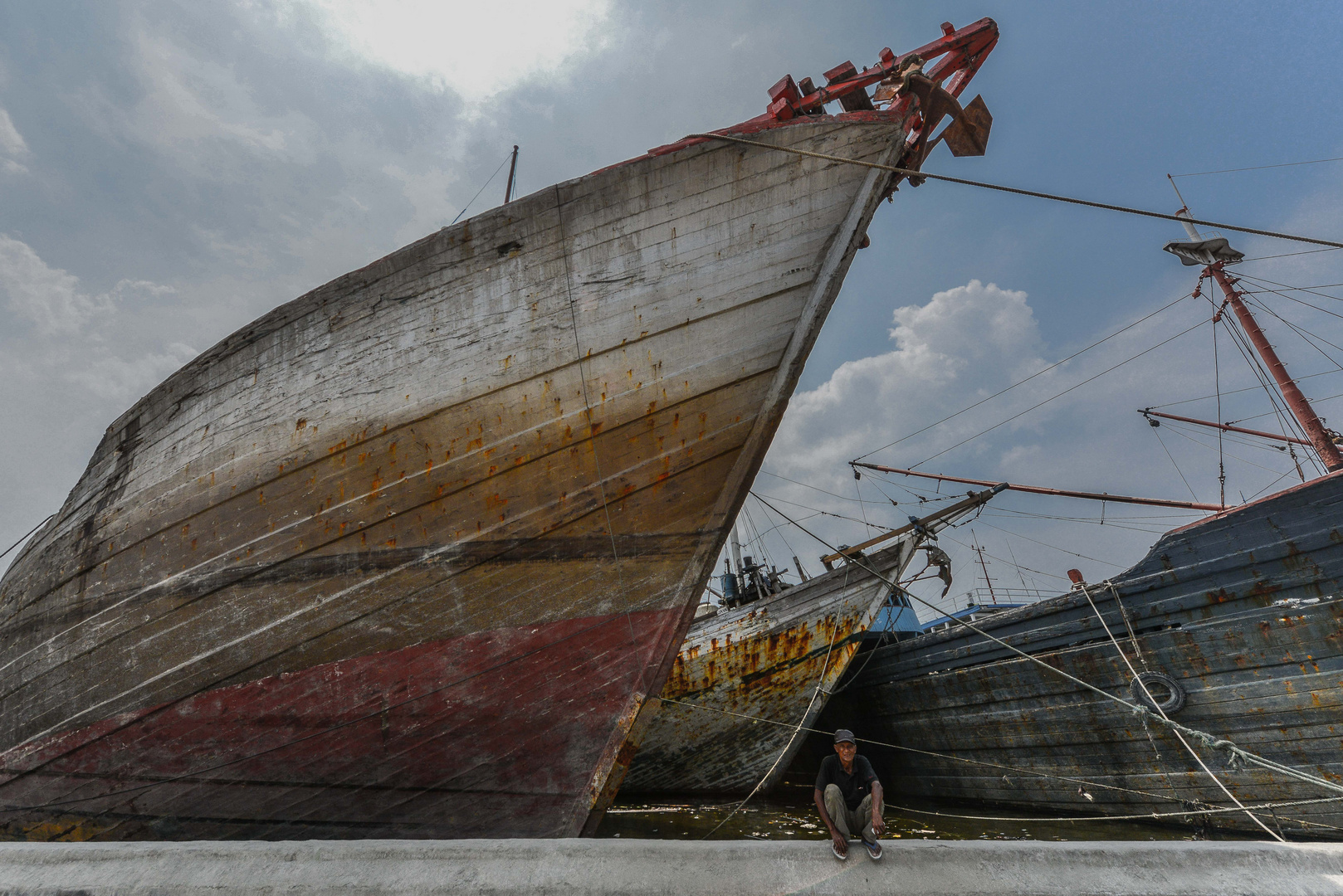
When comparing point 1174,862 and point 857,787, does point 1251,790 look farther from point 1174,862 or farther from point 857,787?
point 857,787

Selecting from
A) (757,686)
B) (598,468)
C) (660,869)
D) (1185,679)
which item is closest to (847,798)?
(660,869)

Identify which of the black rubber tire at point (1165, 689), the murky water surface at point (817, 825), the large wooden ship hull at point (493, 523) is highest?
the large wooden ship hull at point (493, 523)

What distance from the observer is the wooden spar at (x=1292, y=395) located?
11.7m

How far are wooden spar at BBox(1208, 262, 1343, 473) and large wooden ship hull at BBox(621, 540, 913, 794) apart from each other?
34.5ft

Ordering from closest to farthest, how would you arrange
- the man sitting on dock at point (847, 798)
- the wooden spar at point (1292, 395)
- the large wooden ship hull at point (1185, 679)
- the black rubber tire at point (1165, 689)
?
1. the man sitting on dock at point (847, 798)
2. the large wooden ship hull at point (1185, 679)
3. the black rubber tire at point (1165, 689)
4. the wooden spar at point (1292, 395)

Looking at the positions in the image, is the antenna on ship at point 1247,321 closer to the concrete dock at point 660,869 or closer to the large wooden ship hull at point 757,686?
the large wooden ship hull at point 757,686

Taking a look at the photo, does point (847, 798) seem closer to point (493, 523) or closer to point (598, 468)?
point (598, 468)

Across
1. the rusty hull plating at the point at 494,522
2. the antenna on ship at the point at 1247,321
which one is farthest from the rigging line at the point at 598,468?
the antenna on ship at the point at 1247,321

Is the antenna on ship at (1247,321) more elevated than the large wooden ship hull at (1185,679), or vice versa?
the antenna on ship at (1247,321)

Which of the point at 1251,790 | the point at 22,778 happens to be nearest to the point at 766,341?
the point at 22,778

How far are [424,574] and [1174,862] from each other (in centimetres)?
389

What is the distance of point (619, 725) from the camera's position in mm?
3473

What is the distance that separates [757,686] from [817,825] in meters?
2.13

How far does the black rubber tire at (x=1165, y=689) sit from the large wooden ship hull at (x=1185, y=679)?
0.05m
